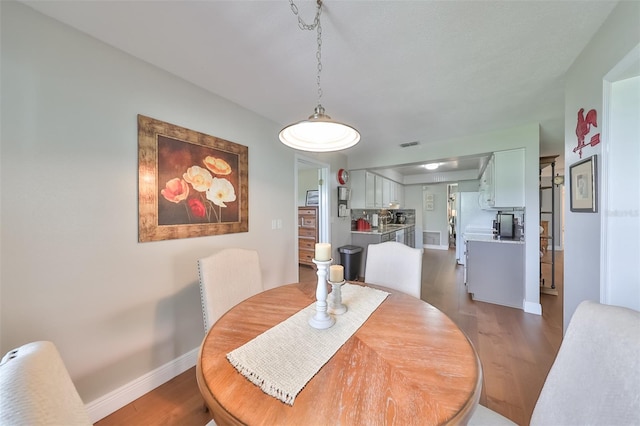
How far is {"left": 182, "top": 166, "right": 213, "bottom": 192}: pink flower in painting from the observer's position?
6.18 ft

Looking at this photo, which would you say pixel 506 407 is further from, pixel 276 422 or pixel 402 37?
pixel 402 37

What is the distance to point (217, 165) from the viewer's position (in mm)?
2080

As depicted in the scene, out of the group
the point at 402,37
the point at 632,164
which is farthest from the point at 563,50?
the point at 402,37

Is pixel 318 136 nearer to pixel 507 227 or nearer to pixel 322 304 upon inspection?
pixel 322 304

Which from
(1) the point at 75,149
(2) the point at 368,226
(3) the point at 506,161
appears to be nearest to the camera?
(1) the point at 75,149

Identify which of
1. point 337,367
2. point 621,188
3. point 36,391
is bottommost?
point 337,367

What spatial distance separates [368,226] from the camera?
15.5 ft

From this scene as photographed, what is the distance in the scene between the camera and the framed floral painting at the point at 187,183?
1658 mm

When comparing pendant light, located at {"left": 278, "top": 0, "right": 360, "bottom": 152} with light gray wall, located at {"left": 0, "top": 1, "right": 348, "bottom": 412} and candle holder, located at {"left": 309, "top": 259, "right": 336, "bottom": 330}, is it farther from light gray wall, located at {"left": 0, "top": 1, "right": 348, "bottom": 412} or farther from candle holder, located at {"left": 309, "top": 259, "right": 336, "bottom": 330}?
light gray wall, located at {"left": 0, "top": 1, "right": 348, "bottom": 412}

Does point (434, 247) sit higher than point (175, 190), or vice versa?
point (175, 190)

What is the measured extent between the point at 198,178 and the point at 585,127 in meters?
2.76

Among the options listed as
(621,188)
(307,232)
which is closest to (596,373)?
(621,188)

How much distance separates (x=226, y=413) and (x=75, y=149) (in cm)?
168

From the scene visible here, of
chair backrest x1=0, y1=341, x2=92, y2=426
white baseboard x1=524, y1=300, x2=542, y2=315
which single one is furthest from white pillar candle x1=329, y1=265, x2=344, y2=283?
white baseboard x1=524, y1=300, x2=542, y2=315
